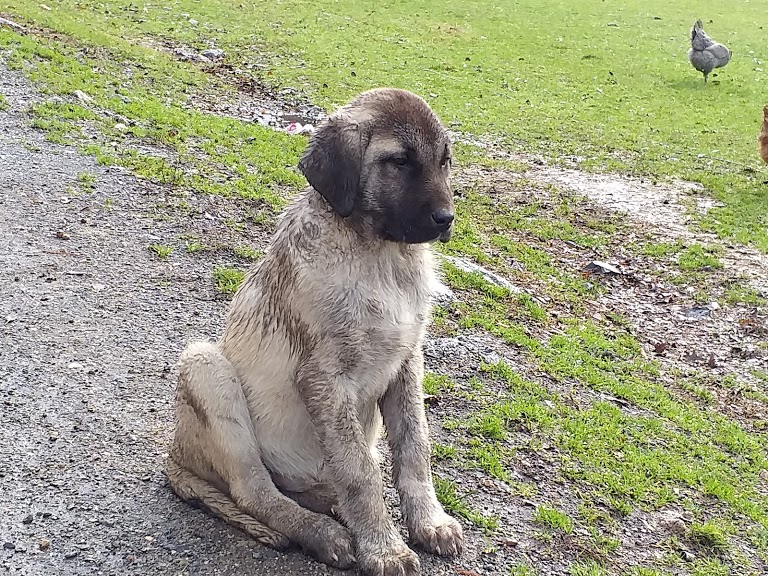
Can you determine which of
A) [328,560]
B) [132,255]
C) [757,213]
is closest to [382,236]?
[328,560]

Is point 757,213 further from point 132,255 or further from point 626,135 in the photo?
point 132,255

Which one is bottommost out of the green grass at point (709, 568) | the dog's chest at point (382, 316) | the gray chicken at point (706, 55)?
the green grass at point (709, 568)

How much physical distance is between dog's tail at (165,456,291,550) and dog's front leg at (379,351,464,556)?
72 centimetres

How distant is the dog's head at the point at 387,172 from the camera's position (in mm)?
4098

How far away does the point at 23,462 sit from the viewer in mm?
4969

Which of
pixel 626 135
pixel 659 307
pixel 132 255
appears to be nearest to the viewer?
pixel 132 255

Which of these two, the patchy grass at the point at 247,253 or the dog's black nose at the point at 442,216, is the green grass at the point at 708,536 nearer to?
the dog's black nose at the point at 442,216

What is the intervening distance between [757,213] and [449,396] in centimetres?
894

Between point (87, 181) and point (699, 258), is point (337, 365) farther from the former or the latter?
point (699, 258)

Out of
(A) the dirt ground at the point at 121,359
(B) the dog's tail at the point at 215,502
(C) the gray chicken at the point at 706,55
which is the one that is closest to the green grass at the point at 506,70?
(C) the gray chicken at the point at 706,55

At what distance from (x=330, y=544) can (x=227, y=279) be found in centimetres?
433

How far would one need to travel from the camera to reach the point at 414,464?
453 centimetres

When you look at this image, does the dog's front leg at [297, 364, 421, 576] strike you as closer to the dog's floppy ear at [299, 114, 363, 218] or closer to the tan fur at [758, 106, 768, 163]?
the dog's floppy ear at [299, 114, 363, 218]

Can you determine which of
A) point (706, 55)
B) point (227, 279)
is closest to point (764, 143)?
point (706, 55)
